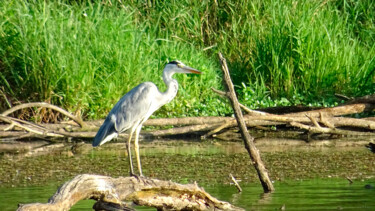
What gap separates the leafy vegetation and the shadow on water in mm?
952

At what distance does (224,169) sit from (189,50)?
4563mm

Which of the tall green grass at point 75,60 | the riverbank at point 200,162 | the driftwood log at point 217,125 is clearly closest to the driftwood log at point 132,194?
the riverbank at point 200,162

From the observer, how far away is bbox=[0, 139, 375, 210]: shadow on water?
211 inches

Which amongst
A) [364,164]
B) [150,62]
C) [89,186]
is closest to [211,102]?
[150,62]

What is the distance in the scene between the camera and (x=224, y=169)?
265 inches

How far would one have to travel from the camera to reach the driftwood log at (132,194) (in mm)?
4074

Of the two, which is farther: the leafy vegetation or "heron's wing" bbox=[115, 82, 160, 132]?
the leafy vegetation

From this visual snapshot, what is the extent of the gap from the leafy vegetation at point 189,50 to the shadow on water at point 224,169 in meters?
0.95

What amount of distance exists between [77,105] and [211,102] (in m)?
1.97

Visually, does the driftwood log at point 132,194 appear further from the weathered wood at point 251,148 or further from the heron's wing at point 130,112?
the heron's wing at point 130,112


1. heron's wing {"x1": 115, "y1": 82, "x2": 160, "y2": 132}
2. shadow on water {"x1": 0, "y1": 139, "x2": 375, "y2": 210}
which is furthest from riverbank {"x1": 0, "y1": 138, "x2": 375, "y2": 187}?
heron's wing {"x1": 115, "y1": 82, "x2": 160, "y2": 132}

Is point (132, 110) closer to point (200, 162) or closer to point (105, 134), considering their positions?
point (105, 134)

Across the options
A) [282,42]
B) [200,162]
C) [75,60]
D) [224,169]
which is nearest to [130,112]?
[224,169]

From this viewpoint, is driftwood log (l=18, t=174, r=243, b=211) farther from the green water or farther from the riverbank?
the riverbank
